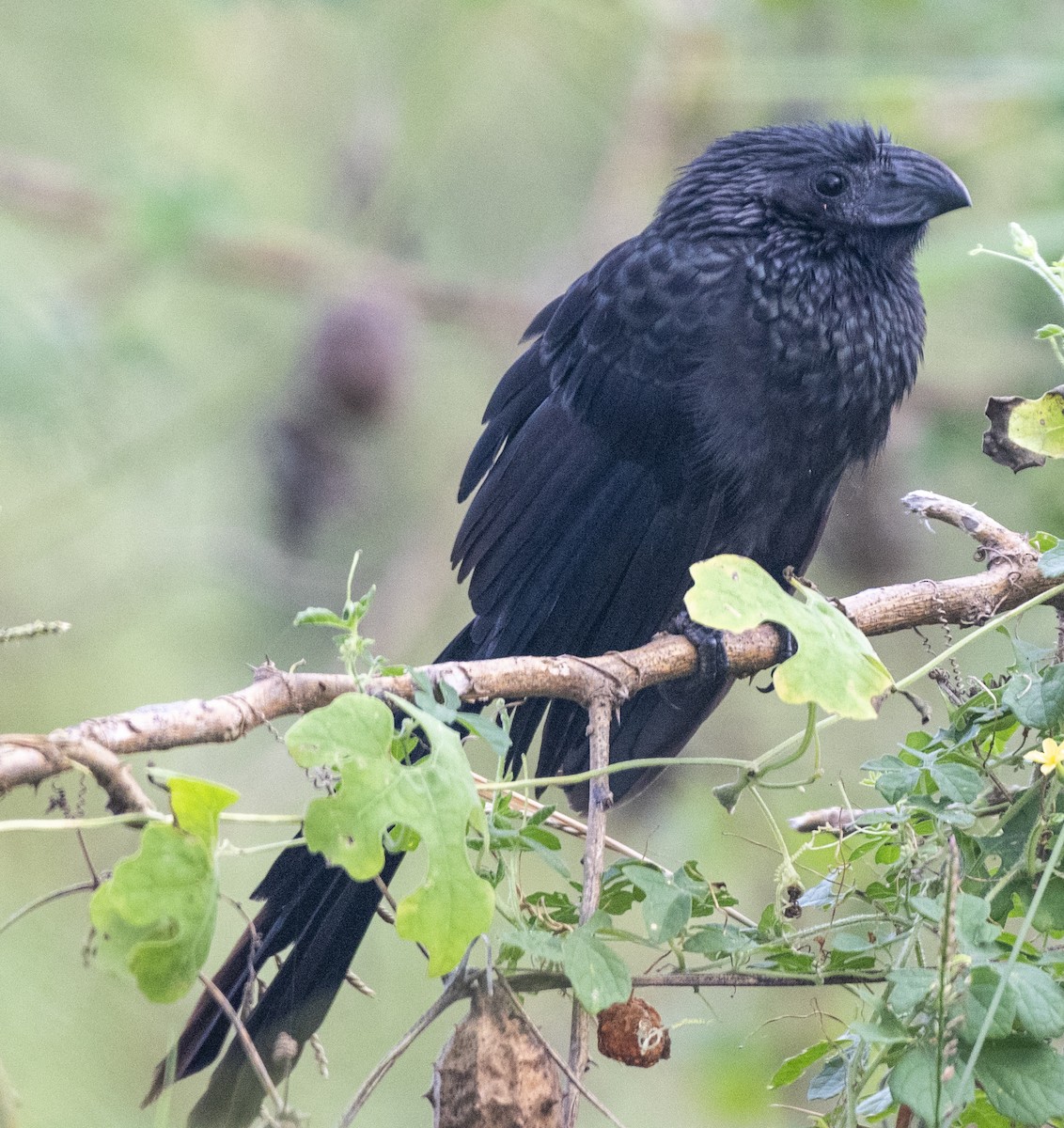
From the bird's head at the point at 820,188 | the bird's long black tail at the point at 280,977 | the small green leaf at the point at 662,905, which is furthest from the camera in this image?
the bird's head at the point at 820,188

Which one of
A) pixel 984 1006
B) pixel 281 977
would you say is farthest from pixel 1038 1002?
pixel 281 977

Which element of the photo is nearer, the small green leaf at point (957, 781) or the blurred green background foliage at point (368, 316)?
the small green leaf at point (957, 781)

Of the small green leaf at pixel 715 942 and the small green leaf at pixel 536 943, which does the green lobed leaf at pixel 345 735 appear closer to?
the small green leaf at pixel 536 943

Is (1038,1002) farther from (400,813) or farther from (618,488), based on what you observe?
(618,488)

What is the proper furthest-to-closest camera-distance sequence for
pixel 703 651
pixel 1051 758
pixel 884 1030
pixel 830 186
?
pixel 830 186 → pixel 703 651 → pixel 1051 758 → pixel 884 1030

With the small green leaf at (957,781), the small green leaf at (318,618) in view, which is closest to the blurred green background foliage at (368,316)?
the small green leaf at (957,781)

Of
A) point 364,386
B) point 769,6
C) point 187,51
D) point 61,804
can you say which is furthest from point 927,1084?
point 187,51

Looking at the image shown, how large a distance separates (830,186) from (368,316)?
1625 mm

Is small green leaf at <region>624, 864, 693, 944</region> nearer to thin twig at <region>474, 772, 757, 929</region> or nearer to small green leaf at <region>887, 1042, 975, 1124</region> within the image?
thin twig at <region>474, 772, 757, 929</region>

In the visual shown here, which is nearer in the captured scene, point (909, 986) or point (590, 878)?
point (909, 986)

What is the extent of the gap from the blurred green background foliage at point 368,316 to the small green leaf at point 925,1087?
5.76 feet

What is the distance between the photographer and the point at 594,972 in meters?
1.37

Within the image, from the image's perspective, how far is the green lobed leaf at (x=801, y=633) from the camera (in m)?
1.36

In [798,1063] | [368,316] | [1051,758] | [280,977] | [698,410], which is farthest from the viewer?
[368,316]
